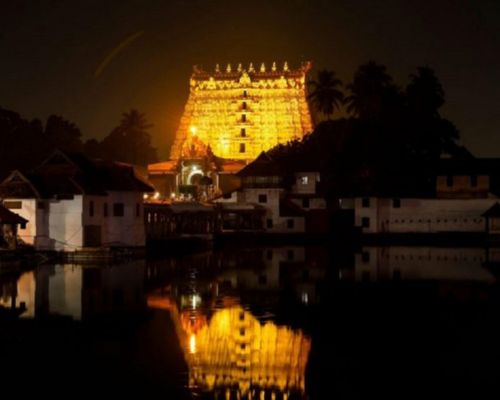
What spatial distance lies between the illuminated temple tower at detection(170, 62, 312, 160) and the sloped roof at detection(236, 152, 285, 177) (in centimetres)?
1702

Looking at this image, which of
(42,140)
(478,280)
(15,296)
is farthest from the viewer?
(42,140)

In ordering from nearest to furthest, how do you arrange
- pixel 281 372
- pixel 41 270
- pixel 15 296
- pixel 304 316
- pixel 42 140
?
pixel 281 372 < pixel 304 316 < pixel 15 296 < pixel 41 270 < pixel 42 140

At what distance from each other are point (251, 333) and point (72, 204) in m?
27.5

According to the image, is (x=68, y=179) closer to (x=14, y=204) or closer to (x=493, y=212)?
(x=14, y=204)

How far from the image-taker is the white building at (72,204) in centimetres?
5144

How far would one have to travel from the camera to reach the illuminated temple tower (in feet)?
325

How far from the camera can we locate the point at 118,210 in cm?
5634

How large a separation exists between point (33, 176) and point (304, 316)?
2691cm

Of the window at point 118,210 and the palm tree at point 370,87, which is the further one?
the palm tree at point 370,87

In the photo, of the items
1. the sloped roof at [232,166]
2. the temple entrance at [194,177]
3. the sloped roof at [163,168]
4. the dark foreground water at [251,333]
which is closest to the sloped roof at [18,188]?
the dark foreground water at [251,333]

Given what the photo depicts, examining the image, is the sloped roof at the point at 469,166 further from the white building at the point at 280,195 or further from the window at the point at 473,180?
the white building at the point at 280,195

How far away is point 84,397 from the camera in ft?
64.8

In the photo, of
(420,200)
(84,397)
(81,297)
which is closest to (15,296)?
(81,297)

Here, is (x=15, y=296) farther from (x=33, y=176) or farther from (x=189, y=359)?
(x=33, y=176)
